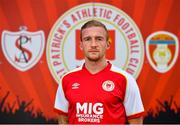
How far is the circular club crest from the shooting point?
9.60 feet

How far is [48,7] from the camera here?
293cm

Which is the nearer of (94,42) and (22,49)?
(94,42)

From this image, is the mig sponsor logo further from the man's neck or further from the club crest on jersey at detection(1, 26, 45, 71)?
the club crest on jersey at detection(1, 26, 45, 71)

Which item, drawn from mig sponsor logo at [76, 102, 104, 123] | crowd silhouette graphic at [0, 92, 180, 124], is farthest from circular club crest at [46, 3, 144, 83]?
mig sponsor logo at [76, 102, 104, 123]

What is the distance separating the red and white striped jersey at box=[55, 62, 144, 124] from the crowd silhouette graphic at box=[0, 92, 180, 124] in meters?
0.90

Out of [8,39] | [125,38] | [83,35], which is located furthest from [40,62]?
[83,35]

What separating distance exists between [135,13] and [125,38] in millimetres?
223

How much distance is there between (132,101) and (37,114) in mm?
1185

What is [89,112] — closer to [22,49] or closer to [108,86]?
[108,86]

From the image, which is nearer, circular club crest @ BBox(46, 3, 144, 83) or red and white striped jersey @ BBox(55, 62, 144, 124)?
red and white striped jersey @ BBox(55, 62, 144, 124)

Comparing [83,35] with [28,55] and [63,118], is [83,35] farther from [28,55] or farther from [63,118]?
[28,55]

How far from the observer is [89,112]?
6.66ft

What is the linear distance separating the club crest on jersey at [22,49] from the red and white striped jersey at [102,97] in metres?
0.90

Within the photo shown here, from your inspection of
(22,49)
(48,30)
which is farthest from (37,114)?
(48,30)
